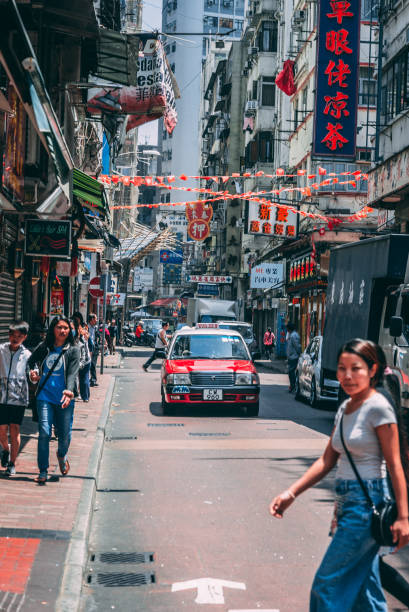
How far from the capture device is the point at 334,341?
57.2 feet

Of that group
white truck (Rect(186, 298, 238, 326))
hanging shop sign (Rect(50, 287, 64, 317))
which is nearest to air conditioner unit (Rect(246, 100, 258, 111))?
white truck (Rect(186, 298, 238, 326))

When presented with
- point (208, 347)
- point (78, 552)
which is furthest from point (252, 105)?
point (78, 552)

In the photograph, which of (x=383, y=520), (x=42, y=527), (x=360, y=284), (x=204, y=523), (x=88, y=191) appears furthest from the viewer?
(x=88, y=191)

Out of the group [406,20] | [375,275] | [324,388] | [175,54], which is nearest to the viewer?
[375,275]

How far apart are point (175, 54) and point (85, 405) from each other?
12563 cm

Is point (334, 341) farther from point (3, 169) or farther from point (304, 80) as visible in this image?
point (304, 80)

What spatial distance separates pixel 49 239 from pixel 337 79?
48.6ft

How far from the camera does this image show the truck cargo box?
14.5m

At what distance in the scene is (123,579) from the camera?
6.68 metres

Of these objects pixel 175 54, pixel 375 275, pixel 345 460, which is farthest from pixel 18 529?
pixel 175 54

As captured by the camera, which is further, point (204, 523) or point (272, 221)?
point (272, 221)

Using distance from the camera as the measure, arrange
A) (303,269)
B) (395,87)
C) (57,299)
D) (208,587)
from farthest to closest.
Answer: (303,269) < (57,299) < (395,87) < (208,587)

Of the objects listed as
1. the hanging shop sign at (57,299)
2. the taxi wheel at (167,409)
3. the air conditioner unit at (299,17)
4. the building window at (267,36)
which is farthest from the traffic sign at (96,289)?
the building window at (267,36)

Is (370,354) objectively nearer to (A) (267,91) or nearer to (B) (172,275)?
(A) (267,91)
